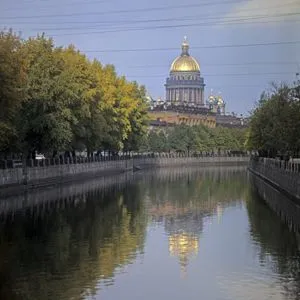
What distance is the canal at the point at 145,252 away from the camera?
62.2ft

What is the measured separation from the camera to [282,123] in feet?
201

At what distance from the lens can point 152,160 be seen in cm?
14038

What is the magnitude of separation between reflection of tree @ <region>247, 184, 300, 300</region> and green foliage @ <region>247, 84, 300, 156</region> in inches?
438

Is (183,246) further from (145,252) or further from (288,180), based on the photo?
(288,180)

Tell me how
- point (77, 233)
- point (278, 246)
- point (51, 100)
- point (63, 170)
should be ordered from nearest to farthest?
1. point (278, 246)
2. point (77, 233)
3. point (51, 100)
4. point (63, 170)

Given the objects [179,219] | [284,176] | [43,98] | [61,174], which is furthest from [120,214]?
[61,174]

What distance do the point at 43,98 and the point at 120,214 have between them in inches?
890

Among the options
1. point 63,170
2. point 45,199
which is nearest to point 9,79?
point 45,199

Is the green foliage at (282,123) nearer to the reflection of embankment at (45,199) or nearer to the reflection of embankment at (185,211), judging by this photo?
the reflection of embankment at (185,211)

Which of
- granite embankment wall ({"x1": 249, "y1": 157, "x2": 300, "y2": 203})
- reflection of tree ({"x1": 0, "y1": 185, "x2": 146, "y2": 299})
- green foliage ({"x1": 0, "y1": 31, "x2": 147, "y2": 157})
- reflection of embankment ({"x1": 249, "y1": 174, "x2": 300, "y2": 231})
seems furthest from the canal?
green foliage ({"x1": 0, "y1": 31, "x2": 147, "y2": 157})

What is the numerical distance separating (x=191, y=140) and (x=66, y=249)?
15281cm

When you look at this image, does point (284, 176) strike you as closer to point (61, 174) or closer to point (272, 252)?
point (61, 174)

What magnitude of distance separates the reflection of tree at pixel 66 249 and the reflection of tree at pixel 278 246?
4.45 meters

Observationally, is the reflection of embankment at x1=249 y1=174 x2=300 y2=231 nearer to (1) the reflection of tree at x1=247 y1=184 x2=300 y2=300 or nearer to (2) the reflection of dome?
(1) the reflection of tree at x1=247 y1=184 x2=300 y2=300
